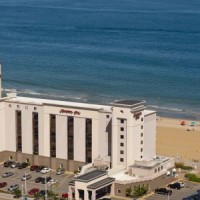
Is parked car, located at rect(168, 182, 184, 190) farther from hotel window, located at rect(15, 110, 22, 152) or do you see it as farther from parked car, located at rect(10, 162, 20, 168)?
hotel window, located at rect(15, 110, 22, 152)

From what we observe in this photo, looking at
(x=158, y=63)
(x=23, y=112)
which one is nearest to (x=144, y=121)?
(x=23, y=112)

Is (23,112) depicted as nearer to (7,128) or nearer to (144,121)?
(7,128)

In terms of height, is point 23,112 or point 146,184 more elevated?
point 23,112

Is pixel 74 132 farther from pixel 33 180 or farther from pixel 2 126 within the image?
pixel 2 126

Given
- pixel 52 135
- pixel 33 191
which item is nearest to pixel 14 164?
pixel 52 135

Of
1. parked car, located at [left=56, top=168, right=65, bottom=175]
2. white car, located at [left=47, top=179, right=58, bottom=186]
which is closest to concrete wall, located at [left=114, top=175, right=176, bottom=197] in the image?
white car, located at [left=47, top=179, right=58, bottom=186]
